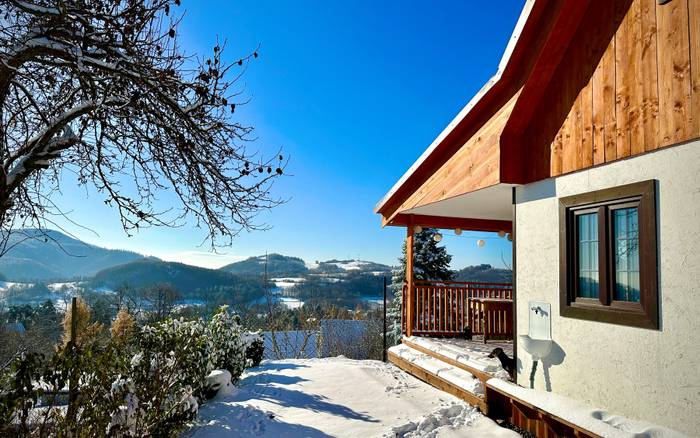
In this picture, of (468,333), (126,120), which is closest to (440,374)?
(468,333)

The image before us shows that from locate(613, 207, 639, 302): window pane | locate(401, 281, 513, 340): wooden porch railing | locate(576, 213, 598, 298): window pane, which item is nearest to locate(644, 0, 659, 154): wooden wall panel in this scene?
locate(613, 207, 639, 302): window pane

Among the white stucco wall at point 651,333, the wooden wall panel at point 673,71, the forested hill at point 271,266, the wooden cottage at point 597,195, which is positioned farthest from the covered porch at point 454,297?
the forested hill at point 271,266

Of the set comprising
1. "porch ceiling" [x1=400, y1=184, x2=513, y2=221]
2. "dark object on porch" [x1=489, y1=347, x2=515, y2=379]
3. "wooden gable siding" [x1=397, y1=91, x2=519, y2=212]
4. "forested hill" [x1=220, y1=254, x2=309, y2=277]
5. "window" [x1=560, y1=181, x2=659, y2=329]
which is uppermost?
"wooden gable siding" [x1=397, y1=91, x2=519, y2=212]

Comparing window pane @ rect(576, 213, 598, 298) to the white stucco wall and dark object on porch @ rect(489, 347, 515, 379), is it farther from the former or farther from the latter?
dark object on porch @ rect(489, 347, 515, 379)

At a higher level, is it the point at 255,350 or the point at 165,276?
the point at 165,276

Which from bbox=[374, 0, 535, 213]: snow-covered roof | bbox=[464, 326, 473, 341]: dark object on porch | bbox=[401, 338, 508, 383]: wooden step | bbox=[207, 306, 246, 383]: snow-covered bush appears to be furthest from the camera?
bbox=[464, 326, 473, 341]: dark object on porch

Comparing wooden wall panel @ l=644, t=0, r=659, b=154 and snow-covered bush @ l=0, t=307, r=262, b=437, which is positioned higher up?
wooden wall panel @ l=644, t=0, r=659, b=154

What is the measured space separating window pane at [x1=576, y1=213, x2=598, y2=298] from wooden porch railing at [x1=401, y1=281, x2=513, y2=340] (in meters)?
4.12

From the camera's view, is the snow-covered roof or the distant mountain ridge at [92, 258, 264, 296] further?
Result: the distant mountain ridge at [92, 258, 264, 296]

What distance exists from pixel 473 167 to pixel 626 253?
244cm

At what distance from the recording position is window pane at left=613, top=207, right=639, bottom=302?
4031 mm

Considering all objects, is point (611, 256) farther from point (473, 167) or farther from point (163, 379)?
point (163, 379)

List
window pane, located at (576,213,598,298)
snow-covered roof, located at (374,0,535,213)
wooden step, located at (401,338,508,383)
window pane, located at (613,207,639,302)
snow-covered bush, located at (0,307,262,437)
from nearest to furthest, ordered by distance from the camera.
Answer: snow-covered bush, located at (0,307,262,437) < window pane, located at (613,207,639,302) < window pane, located at (576,213,598,298) < snow-covered roof, located at (374,0,535,213) < wooden step, located at (401,338,508,383)

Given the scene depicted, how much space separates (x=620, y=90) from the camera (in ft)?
13.6
